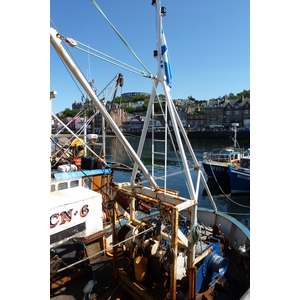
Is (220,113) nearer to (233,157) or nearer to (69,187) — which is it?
(233,157)

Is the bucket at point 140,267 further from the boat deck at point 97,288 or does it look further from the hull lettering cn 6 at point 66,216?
the hull lettering cn 6 at point 66,216

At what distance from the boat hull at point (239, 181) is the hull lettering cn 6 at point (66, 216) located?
22374 mm

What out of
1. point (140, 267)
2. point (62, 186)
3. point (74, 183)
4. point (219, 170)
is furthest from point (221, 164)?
point (140, 267)

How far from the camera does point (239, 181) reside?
87.7ft

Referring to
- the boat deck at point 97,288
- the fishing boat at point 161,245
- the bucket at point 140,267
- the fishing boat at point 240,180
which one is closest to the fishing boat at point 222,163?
the fishing boat at point 240,180

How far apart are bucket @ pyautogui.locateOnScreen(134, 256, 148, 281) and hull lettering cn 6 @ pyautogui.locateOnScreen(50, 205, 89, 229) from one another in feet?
9.51

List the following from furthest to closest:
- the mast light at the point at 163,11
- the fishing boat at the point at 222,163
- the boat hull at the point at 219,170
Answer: the fishing boat at the point at 222,163 < the boat hull at the point at 219,170 < the mast light at the point at 163,11

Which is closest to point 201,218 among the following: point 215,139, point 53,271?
point 53,271

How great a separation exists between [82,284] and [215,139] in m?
81.4

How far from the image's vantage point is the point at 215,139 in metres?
83.7

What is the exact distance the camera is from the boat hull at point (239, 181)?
2630 cm

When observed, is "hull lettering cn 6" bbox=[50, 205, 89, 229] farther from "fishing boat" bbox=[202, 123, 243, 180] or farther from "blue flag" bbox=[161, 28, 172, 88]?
"fishing boat" bbox=[202, 123, 243, 180]

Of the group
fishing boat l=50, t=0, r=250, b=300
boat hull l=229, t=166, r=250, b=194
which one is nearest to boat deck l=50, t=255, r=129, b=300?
fishing boat l=50, t=0, r=250, b=300
